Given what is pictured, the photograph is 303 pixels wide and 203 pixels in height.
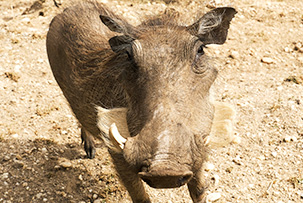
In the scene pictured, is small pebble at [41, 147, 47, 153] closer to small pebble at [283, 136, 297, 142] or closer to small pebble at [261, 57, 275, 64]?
small pebble at [283, 136, 297, 142]

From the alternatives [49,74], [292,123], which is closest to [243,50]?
[292,123]

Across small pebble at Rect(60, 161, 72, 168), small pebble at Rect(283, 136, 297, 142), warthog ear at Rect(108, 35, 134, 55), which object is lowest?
small pebble at Rect(60, 161, 72, 168)

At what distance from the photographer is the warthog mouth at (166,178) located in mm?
1731

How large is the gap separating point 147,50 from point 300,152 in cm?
224

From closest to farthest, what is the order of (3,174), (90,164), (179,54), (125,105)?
(179,54) → (125,105) → (3,174) → (90,164)

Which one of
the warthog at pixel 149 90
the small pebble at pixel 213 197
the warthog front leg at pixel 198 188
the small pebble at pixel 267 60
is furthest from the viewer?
the small pebble at pixel 267 60

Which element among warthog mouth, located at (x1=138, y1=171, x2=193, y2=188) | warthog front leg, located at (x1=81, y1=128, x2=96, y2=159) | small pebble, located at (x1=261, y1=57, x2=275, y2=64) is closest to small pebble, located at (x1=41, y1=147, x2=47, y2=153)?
warthog front leg, located at (x1=81, y1=128, x2=96, y2=159)

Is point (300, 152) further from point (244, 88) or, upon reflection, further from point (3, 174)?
point (3, 174)

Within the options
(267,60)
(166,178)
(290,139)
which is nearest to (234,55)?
(267,60)

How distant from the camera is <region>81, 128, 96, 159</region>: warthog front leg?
3.89m

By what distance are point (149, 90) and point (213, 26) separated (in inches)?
27.4

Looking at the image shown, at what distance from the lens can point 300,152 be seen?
372cm

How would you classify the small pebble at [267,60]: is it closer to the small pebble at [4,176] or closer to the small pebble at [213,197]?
the small pebble at [213,197]

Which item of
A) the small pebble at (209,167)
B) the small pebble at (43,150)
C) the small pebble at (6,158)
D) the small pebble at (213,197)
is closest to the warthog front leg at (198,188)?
the small pebble at (213,197)
